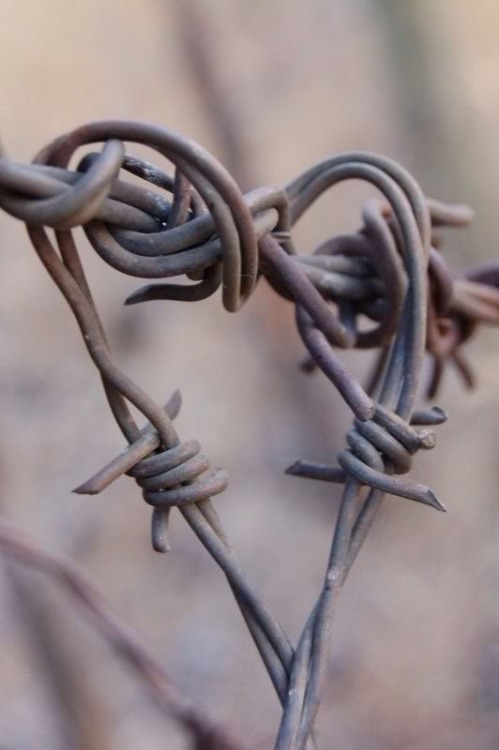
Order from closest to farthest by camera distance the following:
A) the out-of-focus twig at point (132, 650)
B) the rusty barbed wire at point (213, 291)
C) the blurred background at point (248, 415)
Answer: the rusty barbed wire at point (213, 291), the out-of-focus twig at point (132, 650), the blurred background at point (248, 415)

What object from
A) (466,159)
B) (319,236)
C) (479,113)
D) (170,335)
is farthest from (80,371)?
(479,113)

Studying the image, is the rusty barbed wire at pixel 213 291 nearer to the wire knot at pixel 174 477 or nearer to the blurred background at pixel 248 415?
the wire knot at pixel 174 477

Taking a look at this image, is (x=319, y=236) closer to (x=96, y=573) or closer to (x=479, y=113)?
(x=479, y=113)

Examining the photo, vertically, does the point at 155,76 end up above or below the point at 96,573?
above

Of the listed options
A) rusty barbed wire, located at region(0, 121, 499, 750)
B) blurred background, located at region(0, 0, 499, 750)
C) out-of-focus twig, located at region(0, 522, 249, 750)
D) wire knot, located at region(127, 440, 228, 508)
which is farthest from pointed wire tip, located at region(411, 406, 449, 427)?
blurred background, located at region(0, 0, 499, 750)

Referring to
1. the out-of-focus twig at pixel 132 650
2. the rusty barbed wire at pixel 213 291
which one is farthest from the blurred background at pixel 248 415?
the rusty barbed wire at pixel 213 291

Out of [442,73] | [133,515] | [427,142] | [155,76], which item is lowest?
[133,515]

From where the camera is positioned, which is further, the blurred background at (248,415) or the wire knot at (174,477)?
the blurred background at (248,415)
